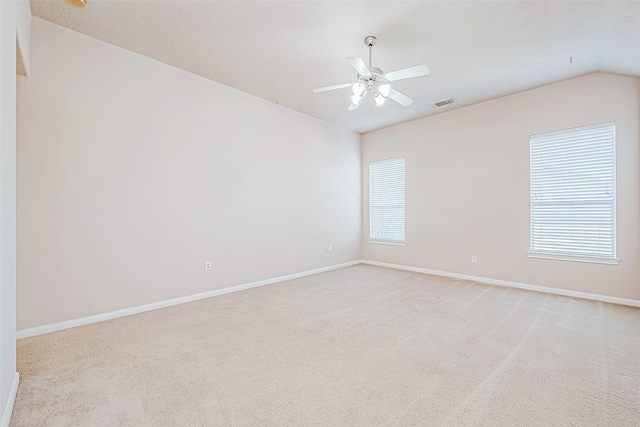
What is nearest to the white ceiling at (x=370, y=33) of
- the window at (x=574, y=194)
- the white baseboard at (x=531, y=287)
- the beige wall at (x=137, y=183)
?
the beige wall at (x=137, y=183)

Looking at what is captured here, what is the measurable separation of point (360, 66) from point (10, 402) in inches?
126

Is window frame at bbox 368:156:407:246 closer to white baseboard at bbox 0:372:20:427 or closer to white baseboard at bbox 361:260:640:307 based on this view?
→ white baseboard at bbox 361:260:640:307

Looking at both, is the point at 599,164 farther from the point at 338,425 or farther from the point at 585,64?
the point at 338,425

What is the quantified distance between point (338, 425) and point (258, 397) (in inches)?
20.5

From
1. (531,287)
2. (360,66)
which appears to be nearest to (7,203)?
(360,66)

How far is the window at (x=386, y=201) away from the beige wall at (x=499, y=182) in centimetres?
17

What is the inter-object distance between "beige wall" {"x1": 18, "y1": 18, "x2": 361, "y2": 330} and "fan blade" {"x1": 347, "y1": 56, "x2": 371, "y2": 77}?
2.14 metres

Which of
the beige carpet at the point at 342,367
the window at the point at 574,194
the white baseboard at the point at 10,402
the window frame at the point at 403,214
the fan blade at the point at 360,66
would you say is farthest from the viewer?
the window frame at the point at 403,214

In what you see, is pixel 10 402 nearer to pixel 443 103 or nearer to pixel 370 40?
pixel 370 40

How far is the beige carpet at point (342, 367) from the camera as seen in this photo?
1560 millimetres

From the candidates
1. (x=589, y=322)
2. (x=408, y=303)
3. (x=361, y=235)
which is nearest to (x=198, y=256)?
(x=408, y=303)

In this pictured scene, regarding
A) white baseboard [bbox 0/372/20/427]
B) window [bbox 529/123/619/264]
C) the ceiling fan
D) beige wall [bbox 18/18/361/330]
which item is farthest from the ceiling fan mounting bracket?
white baseboard [bbox 0/372/20/427]

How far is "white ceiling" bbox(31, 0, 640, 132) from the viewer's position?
7.81 feet

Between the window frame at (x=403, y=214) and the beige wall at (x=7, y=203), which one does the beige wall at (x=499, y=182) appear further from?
the beige wall at (x=7, y=203)
